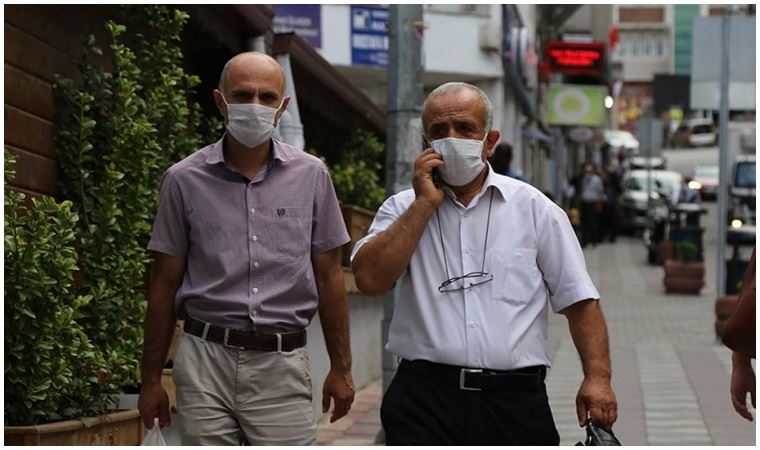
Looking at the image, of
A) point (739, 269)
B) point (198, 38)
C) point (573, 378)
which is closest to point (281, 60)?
point (198, 38)

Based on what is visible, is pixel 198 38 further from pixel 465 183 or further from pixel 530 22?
pixel 530 22

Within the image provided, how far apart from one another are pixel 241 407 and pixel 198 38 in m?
5.46

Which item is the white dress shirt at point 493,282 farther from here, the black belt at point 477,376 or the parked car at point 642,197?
the parked car at point 642,197

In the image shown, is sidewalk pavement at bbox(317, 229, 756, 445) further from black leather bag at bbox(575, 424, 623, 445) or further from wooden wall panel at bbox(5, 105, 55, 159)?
black leather bag at bbox(575, 424, 623, 445)

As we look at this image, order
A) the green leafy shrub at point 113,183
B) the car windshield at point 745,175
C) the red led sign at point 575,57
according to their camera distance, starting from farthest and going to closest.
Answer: the red led sign at point 575,57 → the car windshield at point 745,175 → the green leafy shrub at point 113,183

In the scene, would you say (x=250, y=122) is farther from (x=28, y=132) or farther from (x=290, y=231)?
(x=28, y=132)

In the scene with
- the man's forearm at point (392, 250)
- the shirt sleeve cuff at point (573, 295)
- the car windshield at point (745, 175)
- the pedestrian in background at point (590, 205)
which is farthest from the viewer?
the car windshield at point (745, 175)

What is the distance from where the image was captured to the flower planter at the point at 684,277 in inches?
926

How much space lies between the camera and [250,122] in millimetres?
5109

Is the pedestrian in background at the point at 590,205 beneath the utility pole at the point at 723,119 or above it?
beneath

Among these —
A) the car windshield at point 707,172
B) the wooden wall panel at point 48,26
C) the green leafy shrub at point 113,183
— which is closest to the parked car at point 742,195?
the car windshield at point 707,172

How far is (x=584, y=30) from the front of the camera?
62.5m

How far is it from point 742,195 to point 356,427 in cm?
2622

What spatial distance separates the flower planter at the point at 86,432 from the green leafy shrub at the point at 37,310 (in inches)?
4.4
